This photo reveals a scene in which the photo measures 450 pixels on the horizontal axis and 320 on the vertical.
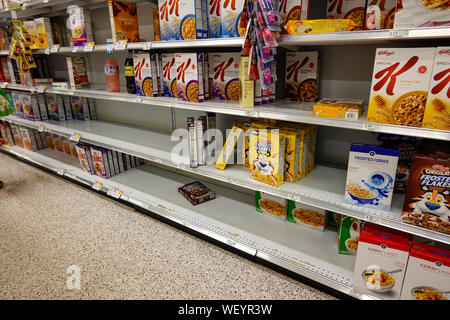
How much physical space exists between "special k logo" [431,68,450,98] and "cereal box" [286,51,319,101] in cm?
72

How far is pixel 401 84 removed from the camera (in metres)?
1.21

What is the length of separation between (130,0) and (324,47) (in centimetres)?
172

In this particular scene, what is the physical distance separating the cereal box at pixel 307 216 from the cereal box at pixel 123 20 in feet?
6.04

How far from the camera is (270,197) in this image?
214 cm

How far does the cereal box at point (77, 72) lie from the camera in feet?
9.54

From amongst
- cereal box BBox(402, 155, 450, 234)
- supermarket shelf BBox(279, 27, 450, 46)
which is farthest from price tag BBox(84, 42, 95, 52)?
cereal box BBox(402, 155, 450, 234)

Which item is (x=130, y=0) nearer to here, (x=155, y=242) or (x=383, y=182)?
(x=155, y=242)

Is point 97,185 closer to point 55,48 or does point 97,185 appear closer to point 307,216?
point 55,48

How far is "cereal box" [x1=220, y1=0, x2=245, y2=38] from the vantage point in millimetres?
1646

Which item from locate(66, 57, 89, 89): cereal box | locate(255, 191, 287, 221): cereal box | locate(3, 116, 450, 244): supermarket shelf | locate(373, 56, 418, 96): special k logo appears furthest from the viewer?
locate(66, 57, 89, 89): cereal box

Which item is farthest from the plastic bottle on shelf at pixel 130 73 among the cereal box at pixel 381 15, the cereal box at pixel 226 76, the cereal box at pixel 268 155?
the cereal box at pixel 381 15

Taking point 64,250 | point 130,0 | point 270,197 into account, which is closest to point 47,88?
point 130,0

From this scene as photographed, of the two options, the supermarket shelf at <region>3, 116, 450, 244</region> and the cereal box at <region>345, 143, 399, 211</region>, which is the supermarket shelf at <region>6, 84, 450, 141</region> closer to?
the cereal box at <region>345, 143, 399, 211</region>

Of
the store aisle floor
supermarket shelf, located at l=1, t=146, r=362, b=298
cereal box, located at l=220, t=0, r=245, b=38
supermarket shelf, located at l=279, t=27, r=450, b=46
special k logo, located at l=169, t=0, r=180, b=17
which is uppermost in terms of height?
special k logo, located at l=169, t=0, r=180, b=17
